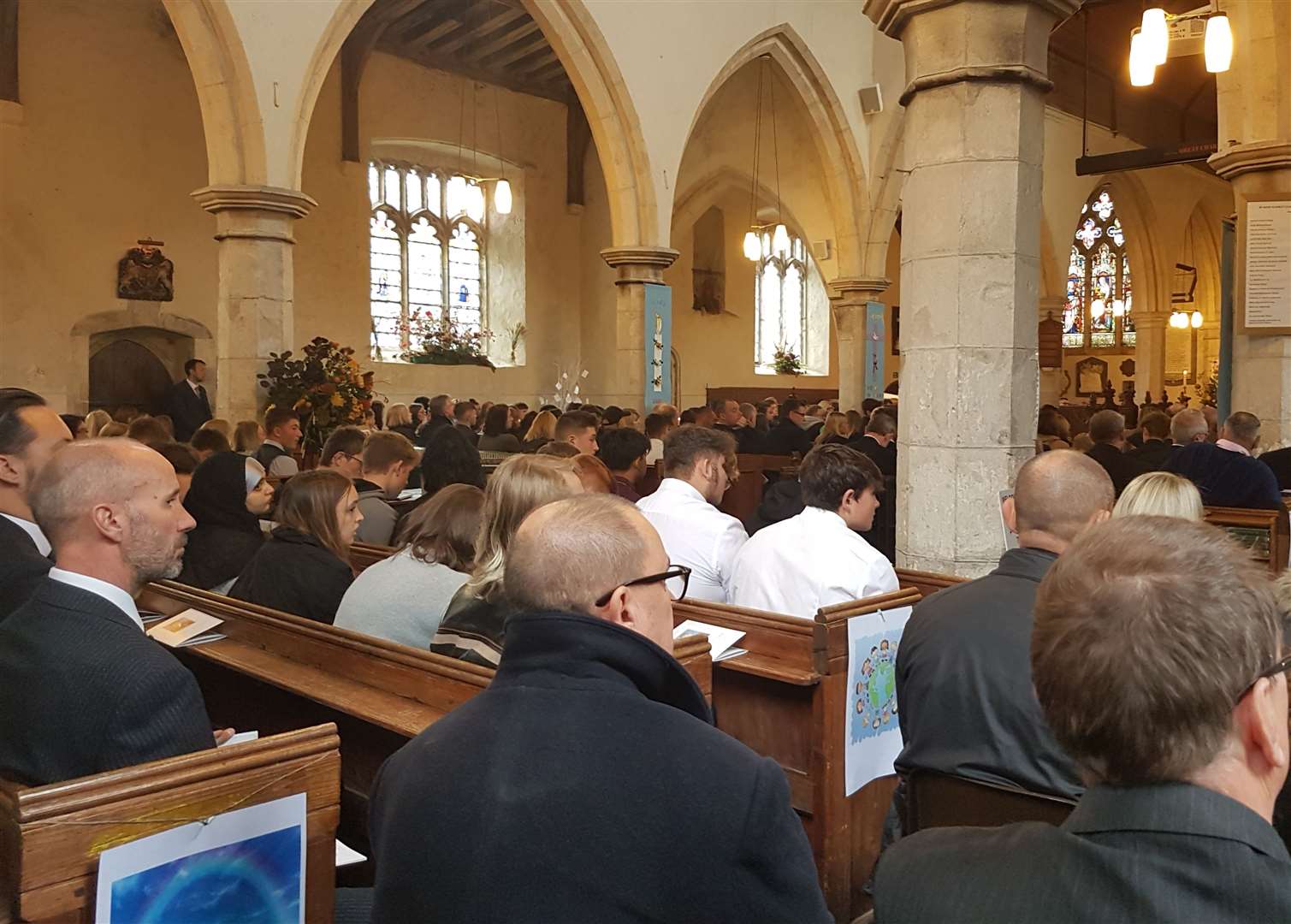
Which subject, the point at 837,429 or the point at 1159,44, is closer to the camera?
the point at 1159,44

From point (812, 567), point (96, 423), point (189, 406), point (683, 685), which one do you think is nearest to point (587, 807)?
point (683, 685)

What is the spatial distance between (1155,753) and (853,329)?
1476 centimetres

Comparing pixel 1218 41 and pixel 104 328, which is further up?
pixel 1218 41

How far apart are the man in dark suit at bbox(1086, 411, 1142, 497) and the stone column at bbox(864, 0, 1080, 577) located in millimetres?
1848

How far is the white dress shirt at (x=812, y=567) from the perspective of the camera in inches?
136

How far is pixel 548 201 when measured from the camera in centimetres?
1775

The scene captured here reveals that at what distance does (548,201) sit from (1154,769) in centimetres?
1741

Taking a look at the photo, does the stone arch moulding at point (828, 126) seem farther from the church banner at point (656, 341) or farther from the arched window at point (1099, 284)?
the arched window at point (1099, 284)

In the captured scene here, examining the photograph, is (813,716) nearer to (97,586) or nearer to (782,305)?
(97,586)

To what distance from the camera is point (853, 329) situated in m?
15.4

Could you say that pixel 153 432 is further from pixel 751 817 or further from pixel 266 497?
pixel 751 817

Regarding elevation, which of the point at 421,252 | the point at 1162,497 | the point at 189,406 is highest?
the point at 421,252

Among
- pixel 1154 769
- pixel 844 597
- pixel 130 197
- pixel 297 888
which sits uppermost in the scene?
pixel 130 197

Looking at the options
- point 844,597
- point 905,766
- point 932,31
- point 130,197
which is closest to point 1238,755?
point 905,766
